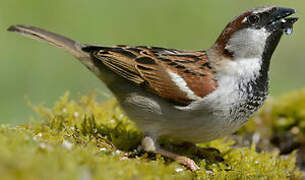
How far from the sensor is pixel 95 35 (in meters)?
7.98

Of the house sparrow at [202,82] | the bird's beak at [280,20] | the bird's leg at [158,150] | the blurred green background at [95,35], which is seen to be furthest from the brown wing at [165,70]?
the blurred green background at [95,35]

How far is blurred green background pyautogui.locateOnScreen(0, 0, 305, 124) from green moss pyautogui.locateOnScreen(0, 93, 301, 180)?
1.94 meters

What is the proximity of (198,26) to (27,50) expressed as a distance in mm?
3456

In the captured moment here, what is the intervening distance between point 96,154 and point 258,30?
1787mm

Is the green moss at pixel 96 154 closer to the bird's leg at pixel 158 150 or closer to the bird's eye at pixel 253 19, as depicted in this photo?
the bird's leg at pixel 158 150

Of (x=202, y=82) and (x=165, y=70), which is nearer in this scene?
(x=202, y=82)

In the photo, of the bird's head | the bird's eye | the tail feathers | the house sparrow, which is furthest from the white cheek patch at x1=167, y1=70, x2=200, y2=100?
the tail feathers

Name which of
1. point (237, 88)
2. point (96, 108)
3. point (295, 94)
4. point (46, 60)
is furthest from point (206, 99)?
point (46, 60)

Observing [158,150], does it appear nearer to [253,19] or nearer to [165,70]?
[165,70]

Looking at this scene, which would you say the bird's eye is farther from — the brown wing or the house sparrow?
the brown wing

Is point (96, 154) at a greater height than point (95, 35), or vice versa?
point (95, 35)

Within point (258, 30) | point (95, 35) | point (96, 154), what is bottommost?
point (96, 154)

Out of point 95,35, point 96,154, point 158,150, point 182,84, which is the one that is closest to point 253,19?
point 182,84

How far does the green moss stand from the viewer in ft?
7.48
